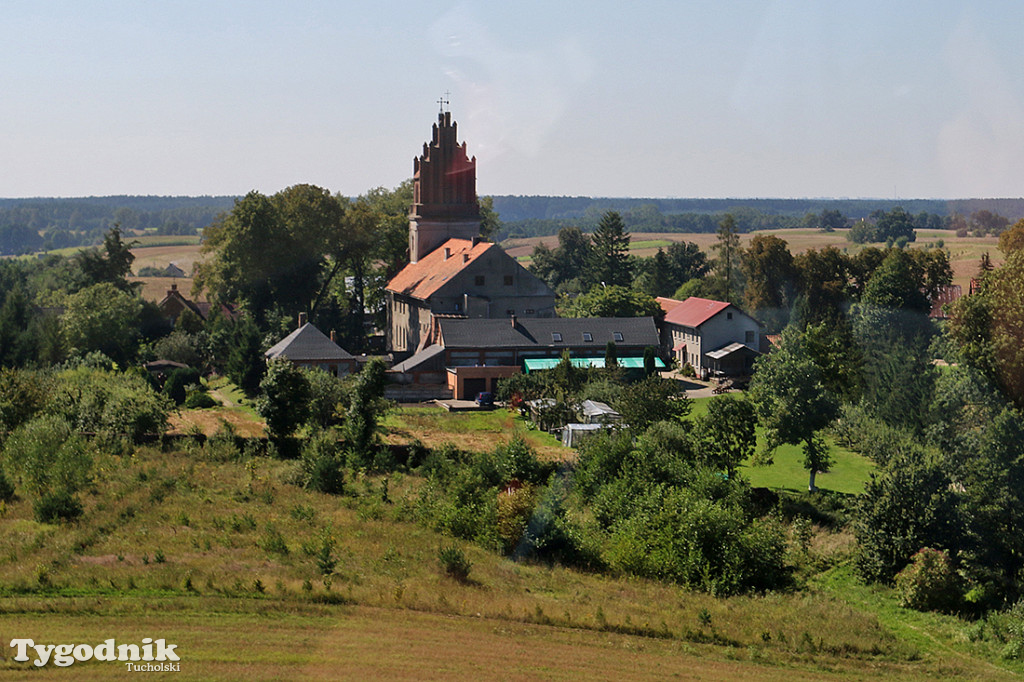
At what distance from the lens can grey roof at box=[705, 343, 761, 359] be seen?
55.7 metres

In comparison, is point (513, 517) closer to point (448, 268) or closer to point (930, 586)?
point (930, 586)

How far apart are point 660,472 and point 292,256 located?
41654 mm

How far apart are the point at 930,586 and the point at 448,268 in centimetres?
4144

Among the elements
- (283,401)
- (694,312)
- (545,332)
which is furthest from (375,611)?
(694,312)

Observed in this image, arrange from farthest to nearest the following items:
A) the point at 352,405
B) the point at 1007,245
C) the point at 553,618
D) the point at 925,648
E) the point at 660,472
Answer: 1. the point at 1007,245
2. the point at 352,405
3. the point at 660,472
4. the point at 925,648
5. the point at 553,618

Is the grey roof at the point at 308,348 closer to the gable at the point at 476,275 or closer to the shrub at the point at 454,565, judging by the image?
the gable at the point at 476,275

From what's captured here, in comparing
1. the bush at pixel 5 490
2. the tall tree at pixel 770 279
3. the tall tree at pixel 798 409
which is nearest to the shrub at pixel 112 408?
the bush at pixel 5 490

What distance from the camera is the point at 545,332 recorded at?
56.4 meters

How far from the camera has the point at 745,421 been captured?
32.2 metres

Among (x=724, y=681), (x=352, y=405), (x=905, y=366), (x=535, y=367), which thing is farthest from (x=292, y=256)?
(x=724, y=681)

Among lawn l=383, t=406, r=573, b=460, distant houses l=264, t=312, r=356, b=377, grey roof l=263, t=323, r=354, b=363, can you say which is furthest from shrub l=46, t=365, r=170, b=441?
grey roof l=263, t=323, r=354, b=363

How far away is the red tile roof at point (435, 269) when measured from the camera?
61.0 m

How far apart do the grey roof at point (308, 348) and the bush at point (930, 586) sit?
34269 millimetres

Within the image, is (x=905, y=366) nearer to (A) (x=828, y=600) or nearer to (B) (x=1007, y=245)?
(B) (x=1007, y=245)
